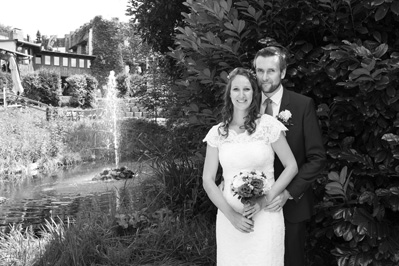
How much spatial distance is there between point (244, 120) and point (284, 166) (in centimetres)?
39

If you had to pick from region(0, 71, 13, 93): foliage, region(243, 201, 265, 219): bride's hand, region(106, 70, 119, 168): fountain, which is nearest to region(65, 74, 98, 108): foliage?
region(106, 70, 119, 168): fountain

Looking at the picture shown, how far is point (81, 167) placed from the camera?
52.1 feet

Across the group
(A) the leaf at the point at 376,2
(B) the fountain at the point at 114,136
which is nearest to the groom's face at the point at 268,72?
(A) the leaf at the point at 376,2

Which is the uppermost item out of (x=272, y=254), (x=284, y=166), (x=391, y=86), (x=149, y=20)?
(x=149, y=20)

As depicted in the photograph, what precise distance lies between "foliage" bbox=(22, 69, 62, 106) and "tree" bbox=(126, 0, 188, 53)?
87.4 feet

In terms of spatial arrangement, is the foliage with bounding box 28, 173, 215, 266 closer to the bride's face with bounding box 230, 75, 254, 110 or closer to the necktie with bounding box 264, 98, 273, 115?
the necktie with bounding box 264, 98, 273, 115

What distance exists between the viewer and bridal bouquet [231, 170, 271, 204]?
8.12 feet

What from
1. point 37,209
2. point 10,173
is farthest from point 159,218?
point 10,173

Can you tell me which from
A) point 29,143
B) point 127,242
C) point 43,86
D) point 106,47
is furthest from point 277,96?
point 106,47

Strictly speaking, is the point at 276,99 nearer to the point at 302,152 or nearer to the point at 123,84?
the point at 302,152

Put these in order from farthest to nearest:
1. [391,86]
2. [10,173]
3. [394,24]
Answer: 1. [10,173]
2. [394,24]
3. [391,86]

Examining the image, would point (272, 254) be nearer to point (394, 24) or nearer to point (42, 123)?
point (394, 24)

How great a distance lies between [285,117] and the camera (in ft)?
8.92

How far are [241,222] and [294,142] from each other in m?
0.63
